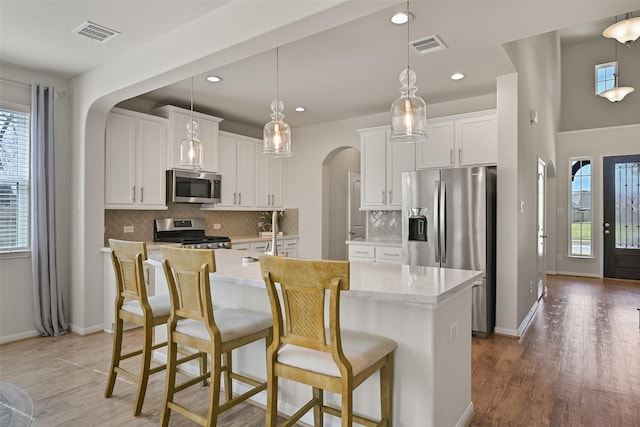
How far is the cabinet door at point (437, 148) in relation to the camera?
Result: 4637 mm

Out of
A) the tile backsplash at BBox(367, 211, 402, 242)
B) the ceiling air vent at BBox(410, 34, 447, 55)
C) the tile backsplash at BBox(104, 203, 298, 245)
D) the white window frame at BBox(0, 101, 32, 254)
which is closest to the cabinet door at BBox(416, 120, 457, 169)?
the tile backsplash at BBox(367, 211, 402, 242)

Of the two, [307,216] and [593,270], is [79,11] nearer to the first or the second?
[307,216]

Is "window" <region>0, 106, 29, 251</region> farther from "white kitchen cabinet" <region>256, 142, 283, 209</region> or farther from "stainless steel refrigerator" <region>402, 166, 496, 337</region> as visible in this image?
"stainless steel refrigerator" <region>402, 166, 496, 337</region>

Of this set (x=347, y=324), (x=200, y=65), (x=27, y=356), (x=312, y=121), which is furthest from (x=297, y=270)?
(x=312, y=121)

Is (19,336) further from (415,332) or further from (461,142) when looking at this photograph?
(461,142)

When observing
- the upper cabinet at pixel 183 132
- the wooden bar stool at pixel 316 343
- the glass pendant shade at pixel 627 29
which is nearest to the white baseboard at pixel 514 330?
the wooden bar stool at pixel 316 343

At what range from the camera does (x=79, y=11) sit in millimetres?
2713

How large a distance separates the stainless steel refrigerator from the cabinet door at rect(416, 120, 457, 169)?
0.54 metres

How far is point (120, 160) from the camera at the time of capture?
169 inches

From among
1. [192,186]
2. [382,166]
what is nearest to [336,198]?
[382,166]

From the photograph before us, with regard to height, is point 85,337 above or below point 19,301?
below

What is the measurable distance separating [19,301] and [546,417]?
465 cm

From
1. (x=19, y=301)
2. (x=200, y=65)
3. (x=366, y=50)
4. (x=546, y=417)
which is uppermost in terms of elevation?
(x=366, y=50)

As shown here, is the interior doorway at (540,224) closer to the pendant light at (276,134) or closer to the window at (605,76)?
the window at (605,76)
